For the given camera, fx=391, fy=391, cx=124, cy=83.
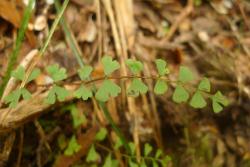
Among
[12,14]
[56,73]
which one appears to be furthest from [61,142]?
[12,14]

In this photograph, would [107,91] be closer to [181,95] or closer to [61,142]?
[181,95]

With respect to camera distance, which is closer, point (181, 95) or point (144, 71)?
point (181, 95)

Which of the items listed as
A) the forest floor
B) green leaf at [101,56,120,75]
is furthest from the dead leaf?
green leaf at [101,56,120,75]

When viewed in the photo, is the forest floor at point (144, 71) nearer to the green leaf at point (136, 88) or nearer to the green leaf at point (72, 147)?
the green leaf at point (72, 147)

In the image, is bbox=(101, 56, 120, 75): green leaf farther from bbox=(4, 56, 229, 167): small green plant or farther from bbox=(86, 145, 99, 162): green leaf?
bbox=(86, 145, 99, 162): green leaf

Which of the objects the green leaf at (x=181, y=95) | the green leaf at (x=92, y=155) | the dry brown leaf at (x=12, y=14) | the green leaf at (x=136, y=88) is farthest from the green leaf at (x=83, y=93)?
the dry brown leaf at (x=12, y=14)

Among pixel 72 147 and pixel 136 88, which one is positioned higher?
pixel 136 88
